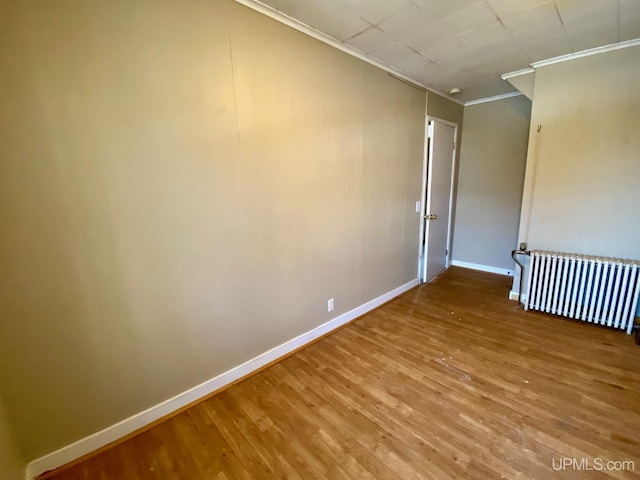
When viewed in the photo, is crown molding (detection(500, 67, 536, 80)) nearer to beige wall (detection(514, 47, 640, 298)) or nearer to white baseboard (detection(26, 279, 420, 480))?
beige wall (detection(514, 47, 640, 298))

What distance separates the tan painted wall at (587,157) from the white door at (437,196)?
102 cm

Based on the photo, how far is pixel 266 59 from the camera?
186 cm

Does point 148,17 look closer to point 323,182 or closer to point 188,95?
point 188,95

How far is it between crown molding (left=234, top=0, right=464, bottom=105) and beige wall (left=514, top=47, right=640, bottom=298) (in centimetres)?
145

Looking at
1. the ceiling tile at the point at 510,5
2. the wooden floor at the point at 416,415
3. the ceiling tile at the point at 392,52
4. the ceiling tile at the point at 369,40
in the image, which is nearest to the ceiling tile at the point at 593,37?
the ceiling tile at the point at 510,5

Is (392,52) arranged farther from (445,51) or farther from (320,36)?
(320,36)

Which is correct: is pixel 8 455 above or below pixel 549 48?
below

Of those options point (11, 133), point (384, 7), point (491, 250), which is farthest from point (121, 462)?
point (491, 250)

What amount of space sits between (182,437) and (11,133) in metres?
1.74

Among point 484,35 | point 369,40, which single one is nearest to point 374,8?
point 369,40

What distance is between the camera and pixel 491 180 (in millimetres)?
4043

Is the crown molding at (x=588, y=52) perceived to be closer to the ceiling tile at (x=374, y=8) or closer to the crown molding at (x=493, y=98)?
the crown molding at (x=493, y=98)

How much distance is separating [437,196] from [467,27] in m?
2.11

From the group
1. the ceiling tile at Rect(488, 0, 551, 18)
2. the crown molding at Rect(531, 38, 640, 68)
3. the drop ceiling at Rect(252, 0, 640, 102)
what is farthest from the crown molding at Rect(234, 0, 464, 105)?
the crown molding at Rect(531, 38, 640, 68)
